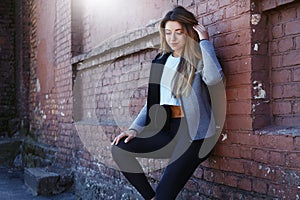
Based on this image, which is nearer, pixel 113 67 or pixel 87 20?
pixel 113 67

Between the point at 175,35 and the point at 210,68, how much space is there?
38 centimetres

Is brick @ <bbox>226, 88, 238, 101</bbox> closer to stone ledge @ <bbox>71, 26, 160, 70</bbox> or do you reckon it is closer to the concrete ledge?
stone ledge @ <bbox>71, 26, 160, 70</bbox>

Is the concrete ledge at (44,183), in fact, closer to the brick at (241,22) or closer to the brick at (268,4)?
the brick at (241,22)

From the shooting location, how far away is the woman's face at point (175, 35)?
271cm

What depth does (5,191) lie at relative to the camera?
217 inches

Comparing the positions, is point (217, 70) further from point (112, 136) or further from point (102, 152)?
point (102, 152)

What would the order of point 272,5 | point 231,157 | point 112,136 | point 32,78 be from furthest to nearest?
point 32,78 → point 112,136 → point 231,157 → point 272,5

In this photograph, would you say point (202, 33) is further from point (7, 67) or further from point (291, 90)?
point (7, 67)

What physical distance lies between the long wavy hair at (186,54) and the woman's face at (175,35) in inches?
0.9

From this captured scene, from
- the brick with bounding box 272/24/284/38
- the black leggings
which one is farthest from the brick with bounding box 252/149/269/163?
the brick with bounding box 272/24/284/38

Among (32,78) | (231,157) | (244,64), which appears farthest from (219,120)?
(32,78)

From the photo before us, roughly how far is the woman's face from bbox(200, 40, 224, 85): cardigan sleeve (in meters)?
0.24

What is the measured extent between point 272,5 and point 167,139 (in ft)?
3.53

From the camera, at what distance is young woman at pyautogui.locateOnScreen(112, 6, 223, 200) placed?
2508 millimetres
